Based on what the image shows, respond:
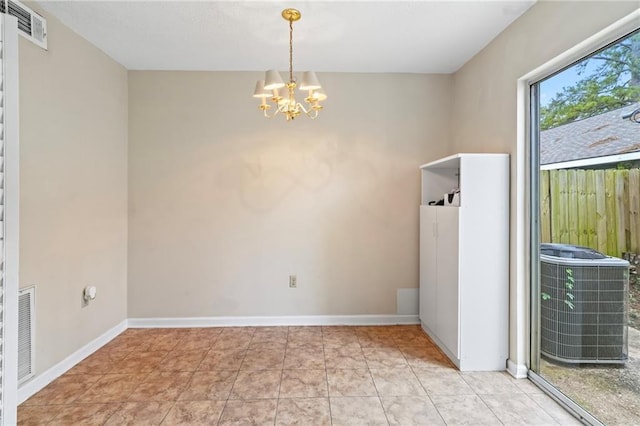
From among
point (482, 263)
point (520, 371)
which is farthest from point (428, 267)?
point (520, 371)

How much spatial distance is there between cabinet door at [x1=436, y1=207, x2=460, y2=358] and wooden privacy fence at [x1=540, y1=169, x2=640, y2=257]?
24.0 inches

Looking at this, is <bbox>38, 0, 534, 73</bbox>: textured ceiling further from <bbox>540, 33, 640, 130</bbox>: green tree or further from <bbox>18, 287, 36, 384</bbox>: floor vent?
<bbox>18, 287, 36, 384</bbox>: floor vent

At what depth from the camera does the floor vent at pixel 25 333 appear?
203cm

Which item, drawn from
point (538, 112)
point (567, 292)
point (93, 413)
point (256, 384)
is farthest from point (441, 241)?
point (93, 413)

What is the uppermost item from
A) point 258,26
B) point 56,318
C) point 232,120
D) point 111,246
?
point 258,26

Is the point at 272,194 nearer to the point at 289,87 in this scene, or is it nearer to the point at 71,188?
the point at 289,87

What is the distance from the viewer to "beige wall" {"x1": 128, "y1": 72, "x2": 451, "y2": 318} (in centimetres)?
324

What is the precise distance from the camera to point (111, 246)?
3.00 meters

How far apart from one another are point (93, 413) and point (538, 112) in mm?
3593

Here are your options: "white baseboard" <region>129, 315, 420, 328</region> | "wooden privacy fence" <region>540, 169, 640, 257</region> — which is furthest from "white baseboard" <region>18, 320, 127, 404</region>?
"wooden privacy fence" <region>540, 169, 640, 257</region>

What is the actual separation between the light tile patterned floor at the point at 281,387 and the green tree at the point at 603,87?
186cm

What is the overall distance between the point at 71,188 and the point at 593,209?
12.0 ft

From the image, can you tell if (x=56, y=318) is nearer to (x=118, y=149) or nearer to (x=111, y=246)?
(x=111, y=246)

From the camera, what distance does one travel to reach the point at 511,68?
7.75 ft
